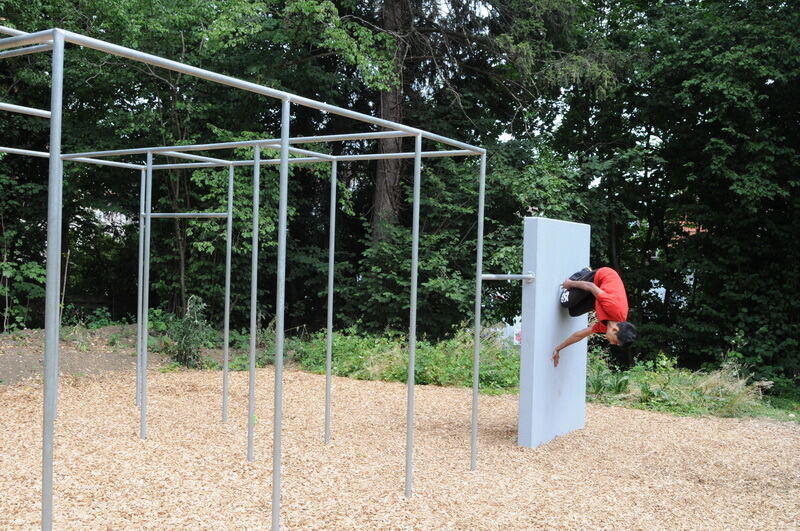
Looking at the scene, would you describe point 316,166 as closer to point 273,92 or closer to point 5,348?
point 5,348

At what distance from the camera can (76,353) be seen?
897cm

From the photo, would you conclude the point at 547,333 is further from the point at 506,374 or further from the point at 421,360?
the point at 421,360

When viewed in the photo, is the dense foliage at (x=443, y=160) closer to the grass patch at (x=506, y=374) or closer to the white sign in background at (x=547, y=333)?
the grass patch at (x=506, y=374)

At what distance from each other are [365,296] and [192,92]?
3.97 meters

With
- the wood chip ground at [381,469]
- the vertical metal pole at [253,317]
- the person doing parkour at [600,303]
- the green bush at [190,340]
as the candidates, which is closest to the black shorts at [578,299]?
the person doing parkour at [600,303]

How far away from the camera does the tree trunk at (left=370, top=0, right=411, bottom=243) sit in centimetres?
1167

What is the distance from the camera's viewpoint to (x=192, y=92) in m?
11.3

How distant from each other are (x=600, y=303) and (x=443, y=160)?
22.4ft

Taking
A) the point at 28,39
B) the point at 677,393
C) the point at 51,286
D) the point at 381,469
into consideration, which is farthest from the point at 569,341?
the point at 28,39

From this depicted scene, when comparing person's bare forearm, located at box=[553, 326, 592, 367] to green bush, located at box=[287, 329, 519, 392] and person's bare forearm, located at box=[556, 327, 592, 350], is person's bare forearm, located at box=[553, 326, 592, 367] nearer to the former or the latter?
person's bare forearm, located at box=[556, 327, 592, 350]

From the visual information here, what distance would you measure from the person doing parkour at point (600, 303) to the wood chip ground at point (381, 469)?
835mm

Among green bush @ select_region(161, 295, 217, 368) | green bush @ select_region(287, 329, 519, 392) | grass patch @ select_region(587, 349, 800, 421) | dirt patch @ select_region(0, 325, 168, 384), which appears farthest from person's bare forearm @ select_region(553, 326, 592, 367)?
dirt patch @ select_region(0, 325, 168, 384)

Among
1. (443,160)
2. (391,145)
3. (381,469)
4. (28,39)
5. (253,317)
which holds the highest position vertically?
(391,145)

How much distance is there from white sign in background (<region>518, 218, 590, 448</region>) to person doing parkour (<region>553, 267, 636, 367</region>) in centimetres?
9
